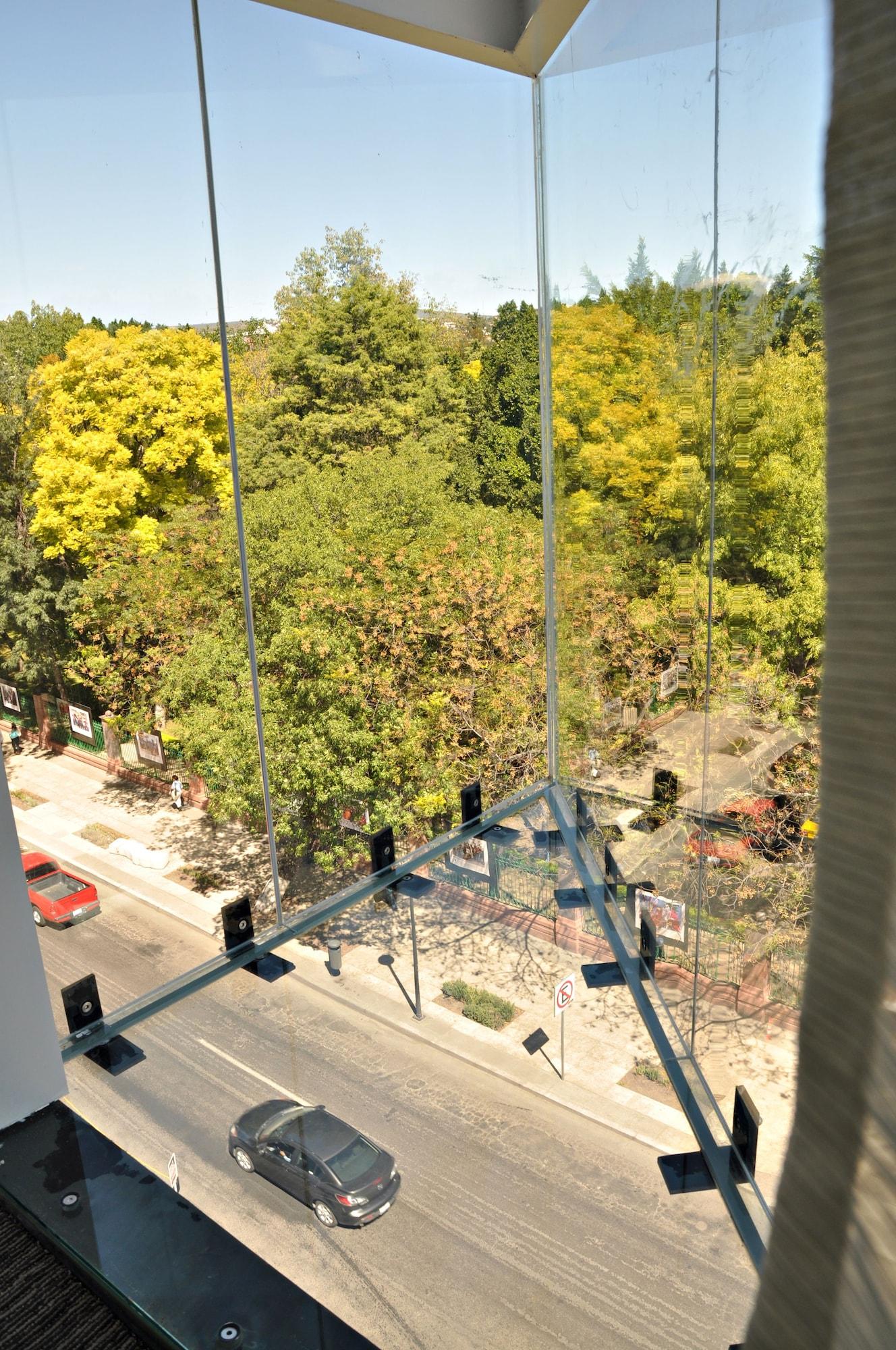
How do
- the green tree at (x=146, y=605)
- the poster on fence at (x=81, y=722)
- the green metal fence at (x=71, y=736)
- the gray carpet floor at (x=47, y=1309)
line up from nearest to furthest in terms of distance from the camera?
1. the gray carpet floor at (x=47, y=1309)
2. the green metal fence at (x=71, y=736)
3. the poster on fence at (x=81, y=722)
4. the green tree at (x=146, y=605)

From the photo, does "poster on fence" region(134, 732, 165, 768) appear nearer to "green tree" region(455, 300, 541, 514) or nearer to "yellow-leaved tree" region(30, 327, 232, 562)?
"yellow-leaved tree" region(30, 327, 232, 562)

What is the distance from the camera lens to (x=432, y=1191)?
2062 mm

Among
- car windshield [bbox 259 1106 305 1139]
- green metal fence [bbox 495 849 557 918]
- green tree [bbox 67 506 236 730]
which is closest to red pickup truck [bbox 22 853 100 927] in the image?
green tree [bbox 67 506 236 730]

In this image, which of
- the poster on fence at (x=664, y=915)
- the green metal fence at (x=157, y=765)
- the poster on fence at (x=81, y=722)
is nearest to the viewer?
the poster on fence at (x=664, y=915)

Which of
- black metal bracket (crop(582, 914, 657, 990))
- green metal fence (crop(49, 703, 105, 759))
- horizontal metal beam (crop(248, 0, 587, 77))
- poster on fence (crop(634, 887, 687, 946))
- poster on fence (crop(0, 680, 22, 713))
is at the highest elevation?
horizontal metal beam (crop(248, 0, 587, 77))

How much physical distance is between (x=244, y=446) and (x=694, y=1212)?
16.8 feet

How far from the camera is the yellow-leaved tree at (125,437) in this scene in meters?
3.77

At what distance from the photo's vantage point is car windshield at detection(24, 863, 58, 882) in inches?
138

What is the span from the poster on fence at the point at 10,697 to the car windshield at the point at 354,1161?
81.2 inches

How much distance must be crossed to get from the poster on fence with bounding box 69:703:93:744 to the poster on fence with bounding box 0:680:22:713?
302 millimetres

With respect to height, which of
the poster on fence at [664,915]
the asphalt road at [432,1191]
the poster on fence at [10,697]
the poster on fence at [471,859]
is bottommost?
the asphalt road at [432,1191]

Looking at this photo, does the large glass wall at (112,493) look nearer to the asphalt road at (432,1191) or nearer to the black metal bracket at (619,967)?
the asphalt road at (432,1191)

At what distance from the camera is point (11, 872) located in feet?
6.60

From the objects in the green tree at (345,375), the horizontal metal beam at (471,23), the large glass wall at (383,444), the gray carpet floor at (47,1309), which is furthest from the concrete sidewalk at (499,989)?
the green tree at (345,375)
